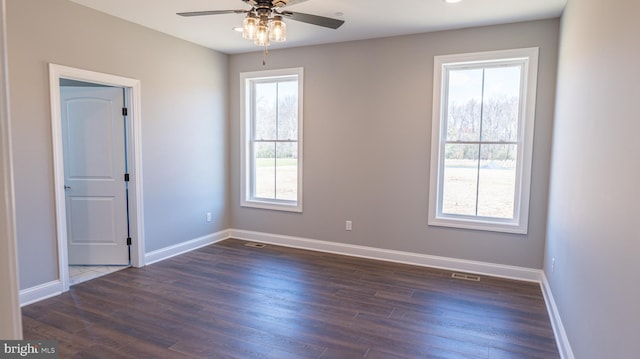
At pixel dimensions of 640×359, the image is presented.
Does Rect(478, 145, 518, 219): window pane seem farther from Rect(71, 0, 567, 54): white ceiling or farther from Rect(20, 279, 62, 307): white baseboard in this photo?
Rect(20, 279, 62, 307): white baseboard

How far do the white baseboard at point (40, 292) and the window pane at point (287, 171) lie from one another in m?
2.80

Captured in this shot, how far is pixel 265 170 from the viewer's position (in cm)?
549

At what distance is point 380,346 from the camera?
2.67m

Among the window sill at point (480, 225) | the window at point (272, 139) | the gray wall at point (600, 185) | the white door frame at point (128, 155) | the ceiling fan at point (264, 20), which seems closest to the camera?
the gray wall at point (600, 185)

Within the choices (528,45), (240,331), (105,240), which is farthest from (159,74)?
(528,45)

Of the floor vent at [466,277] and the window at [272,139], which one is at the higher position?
the window at [272,139]

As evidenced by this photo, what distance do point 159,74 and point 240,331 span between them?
10.4 feet

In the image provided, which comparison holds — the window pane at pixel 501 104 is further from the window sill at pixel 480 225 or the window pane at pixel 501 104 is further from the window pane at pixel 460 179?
the window sill at pixel 480 225

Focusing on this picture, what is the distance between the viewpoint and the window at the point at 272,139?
5172 mm

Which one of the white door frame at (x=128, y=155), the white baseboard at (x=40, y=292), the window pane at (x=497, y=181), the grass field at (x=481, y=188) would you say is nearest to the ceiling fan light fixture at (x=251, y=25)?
the white door frame at (x=128, y=155)

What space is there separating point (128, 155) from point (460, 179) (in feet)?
12.6

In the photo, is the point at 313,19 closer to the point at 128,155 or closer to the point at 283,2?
the point at 283,2

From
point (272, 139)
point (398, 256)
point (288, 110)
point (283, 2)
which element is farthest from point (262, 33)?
point (398, 256)

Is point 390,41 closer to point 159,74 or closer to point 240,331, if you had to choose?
point 159,74
